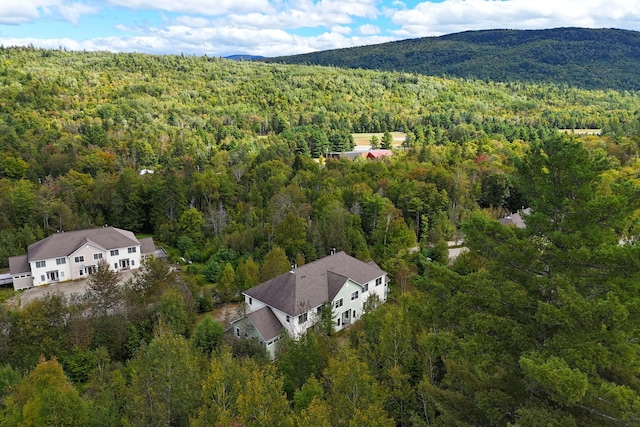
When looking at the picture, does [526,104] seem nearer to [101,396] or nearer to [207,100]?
[207,100]

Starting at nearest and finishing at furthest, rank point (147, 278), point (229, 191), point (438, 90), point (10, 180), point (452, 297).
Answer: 1. point (452, 297)
2. point (147, 278)
3. point (229, 191)
4. point (10, 180)
5. point (438, 90)

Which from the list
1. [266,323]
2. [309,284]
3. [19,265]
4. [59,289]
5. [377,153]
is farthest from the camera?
[377,153]

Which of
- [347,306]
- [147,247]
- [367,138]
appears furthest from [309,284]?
[367,138]

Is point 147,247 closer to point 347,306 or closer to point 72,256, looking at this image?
point 72,256

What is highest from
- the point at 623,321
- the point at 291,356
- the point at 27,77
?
the point at 27,77

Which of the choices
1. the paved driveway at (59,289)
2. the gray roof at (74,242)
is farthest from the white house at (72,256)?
the paved driveway at (59,289)

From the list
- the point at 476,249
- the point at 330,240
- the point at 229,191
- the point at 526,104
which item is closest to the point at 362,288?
the point at 330,240

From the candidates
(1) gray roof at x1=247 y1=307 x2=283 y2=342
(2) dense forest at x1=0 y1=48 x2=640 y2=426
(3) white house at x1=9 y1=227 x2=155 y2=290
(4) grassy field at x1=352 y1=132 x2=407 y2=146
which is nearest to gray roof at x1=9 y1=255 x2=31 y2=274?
(3) white house at x1=9 y1=227 x2=155 y2=290
